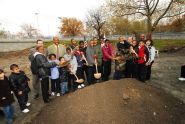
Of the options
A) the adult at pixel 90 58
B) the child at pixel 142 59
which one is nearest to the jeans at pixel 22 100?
the adult at pixel 90 58

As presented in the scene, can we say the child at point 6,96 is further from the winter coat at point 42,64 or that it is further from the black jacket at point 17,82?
the winter coat at point 42,64

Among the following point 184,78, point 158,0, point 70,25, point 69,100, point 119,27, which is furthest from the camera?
point 70,25

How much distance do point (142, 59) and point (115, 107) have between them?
10.6ft

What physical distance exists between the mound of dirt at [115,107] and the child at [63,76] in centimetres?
79

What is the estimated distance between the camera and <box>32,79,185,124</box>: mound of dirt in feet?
18.4

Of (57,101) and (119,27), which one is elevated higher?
(119,27)

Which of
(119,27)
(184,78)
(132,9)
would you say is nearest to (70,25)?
(119,27)

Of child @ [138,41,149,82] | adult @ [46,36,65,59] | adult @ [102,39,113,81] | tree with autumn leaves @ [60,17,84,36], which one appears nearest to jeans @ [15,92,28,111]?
adult @ [46,36,65,59]

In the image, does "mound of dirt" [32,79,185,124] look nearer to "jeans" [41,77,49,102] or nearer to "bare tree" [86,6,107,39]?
"jeans" [41,77,49,102]

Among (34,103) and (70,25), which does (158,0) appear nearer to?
(34,103)

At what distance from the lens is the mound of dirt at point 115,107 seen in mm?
5598

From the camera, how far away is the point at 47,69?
716cm

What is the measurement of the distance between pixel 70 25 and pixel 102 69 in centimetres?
5977

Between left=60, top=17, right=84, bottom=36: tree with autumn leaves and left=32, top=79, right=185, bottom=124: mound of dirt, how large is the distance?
61.2 m
